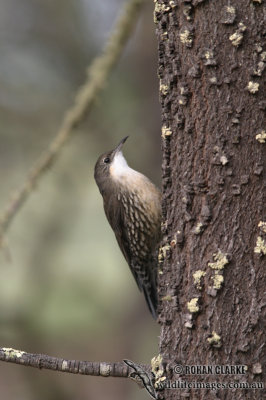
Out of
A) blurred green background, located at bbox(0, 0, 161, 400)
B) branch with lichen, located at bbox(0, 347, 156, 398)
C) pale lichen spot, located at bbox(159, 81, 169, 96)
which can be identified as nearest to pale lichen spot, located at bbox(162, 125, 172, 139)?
pale lichen spot, located at bbox(159, 81, 169, 96)

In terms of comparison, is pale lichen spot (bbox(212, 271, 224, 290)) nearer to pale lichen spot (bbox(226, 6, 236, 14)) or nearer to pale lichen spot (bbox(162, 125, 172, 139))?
pale lichen spot (bbox(162, 125, 172, 139))

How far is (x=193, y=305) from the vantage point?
260 cm

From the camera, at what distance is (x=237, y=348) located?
2492 millimetres

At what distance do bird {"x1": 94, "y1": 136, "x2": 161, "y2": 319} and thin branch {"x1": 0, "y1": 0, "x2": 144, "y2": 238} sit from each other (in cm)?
56

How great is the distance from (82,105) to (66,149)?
6.80 feet

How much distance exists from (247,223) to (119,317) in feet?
16.1

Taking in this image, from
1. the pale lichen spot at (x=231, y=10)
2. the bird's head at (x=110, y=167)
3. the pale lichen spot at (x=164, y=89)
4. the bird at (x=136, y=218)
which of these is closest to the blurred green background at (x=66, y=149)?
the bird's head at (x=110, y=167)

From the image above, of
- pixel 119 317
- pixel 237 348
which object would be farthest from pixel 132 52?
pixel 237 348

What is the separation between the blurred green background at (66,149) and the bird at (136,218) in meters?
1.69

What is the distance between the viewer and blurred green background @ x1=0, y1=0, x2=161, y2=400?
6.28 meters

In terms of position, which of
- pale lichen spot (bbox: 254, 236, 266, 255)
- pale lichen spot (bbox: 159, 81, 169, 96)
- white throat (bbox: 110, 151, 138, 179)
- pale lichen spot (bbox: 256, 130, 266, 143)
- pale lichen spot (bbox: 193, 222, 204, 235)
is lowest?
pale lichen spot (bbox: 254, 236, 266, 255)

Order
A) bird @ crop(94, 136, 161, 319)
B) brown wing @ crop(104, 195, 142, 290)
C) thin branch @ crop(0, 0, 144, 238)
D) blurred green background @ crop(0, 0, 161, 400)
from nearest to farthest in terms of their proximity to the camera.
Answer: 1. thin branch @ crop(0, 0, 144, 238)
2. bird @ crop(94, 136, 161, 319)
3. brown wing @ crop(104, 195, 142, 290)
4. blurred green background @ crop(0, 0, 161, 400)

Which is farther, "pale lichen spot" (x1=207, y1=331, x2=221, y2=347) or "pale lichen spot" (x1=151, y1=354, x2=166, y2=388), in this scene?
"pale lichen spot" (x1=151, y1=354, x2=166, y2=388)

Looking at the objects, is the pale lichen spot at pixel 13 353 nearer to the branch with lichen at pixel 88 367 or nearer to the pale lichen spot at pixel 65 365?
the branch with lichen at pixel 88 367
